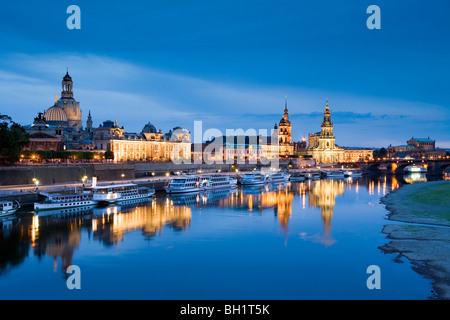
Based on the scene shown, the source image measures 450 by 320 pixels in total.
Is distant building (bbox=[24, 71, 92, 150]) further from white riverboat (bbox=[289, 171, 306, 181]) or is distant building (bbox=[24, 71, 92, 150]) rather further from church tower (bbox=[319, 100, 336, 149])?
church tower (bbox=[319, 100, 336, 149])

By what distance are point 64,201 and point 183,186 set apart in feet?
76.6

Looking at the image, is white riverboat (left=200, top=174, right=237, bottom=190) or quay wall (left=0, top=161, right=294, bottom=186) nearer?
quay wall (left=0, top=161, right=294, bottom=186)

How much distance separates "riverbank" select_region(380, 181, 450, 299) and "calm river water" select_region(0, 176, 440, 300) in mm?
737

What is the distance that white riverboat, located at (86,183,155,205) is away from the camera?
171 ft

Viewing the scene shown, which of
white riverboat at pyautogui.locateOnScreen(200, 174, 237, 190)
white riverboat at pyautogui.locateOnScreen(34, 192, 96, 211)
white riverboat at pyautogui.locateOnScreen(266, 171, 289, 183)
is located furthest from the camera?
white riverboat at pyautogui.locateOnScreen(266, 171, 289, 183)

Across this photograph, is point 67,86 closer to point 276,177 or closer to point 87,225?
point 276,177

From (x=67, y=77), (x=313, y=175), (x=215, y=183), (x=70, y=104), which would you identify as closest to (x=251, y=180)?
(x=215, y=183)

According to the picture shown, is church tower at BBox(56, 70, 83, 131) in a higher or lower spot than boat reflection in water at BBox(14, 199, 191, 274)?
higher

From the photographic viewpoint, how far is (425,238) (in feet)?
101

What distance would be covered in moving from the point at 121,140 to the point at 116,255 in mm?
82202

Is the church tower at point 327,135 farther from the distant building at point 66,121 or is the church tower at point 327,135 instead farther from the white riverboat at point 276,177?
the distant building at point 66,121

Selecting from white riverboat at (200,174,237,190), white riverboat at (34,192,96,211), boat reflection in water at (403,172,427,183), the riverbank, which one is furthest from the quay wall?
boat reflection in water at (403,172,427,183)
